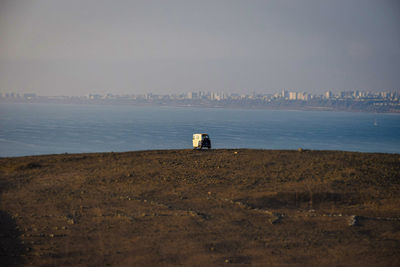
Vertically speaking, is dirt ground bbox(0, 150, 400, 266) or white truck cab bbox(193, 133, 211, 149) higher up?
white truck cab bbox(193, 133, 211, 149)

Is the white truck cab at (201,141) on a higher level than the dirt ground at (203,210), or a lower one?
higher

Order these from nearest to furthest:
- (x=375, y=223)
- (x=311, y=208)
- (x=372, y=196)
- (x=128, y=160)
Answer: (x=375, y=223) → (x=311, y=208) → (x=372, y=196) → (x=128, y=160)

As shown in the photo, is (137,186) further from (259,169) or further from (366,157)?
(366,157)

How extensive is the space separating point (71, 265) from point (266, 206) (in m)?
7.17

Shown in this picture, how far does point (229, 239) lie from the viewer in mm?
10430

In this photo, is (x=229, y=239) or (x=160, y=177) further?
(x=160, y=177)

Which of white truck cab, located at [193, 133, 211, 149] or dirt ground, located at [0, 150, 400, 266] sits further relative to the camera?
white truck cab, located at [193, 133, 211, 149]

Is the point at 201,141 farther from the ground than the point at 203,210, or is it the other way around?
the point at 201,141

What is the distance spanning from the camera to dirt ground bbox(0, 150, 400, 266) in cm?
948

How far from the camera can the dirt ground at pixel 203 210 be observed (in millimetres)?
9484

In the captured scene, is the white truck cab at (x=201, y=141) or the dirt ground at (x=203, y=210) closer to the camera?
the dirt ground at (x=203, y=210)

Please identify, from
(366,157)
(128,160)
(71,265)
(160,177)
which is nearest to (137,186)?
(160,177)

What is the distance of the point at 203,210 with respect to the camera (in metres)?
13.0

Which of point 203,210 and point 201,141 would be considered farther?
point 201,141
